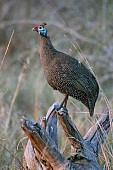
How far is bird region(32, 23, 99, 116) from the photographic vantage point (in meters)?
4.19

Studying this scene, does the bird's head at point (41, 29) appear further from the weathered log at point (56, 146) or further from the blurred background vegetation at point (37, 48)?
the blurred background vegetation at point (37, 48)

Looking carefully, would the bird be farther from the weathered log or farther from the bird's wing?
the weathered log

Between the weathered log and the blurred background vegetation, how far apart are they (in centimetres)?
160

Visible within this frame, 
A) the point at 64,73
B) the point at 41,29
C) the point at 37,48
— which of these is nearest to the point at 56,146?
the point at 64,73

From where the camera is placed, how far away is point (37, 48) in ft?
28.5

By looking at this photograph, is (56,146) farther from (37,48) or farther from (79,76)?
(37,48)

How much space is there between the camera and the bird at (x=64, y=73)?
419 cm

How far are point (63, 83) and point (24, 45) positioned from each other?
620cm

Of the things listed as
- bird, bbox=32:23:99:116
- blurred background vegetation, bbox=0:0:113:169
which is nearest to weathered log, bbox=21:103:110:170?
bird, bbox=32:23:99:116

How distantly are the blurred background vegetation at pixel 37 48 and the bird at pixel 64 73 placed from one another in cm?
167

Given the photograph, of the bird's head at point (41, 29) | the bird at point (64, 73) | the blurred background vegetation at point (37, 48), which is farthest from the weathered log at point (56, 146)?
the blurred background vegetation at point (37, 48)

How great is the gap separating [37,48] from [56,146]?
4.71 metres

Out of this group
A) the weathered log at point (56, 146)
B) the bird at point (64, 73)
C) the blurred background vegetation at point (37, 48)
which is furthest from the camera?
the blurred background vegetation at point (37, 48)

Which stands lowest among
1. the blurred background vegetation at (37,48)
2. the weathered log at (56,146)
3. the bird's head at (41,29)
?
the weathered log at (56,146)
